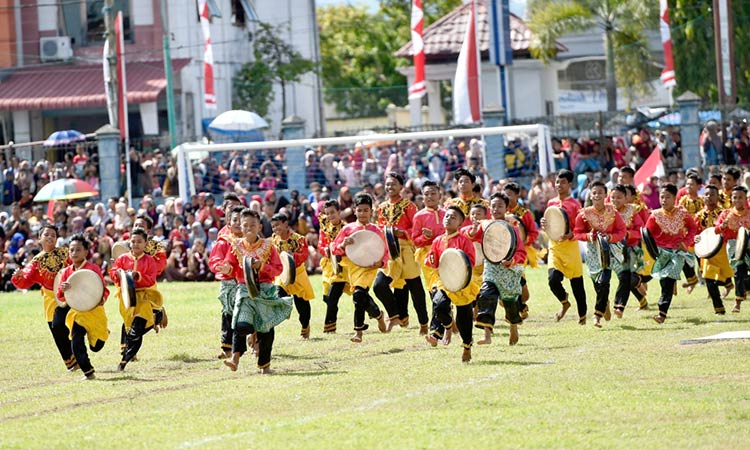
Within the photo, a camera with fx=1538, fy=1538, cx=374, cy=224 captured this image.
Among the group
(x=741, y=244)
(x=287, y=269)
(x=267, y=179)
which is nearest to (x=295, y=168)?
(x=267, y=179)

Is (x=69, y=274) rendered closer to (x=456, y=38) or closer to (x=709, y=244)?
(x=709, y=244)

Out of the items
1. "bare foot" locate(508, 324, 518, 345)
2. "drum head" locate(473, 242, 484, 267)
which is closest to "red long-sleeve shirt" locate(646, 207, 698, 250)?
"bare foot" locate(508, 324, 518, 345)

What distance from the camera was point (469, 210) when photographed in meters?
16.2

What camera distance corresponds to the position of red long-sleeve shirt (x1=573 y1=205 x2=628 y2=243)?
16.3m

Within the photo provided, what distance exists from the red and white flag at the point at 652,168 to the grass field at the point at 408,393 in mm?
8835

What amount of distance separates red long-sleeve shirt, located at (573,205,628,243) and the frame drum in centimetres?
446

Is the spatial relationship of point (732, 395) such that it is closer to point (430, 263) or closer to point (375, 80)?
point (430, 263)

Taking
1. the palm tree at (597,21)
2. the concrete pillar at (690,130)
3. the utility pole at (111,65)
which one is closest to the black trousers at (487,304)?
the concrete pillar at (690,130)

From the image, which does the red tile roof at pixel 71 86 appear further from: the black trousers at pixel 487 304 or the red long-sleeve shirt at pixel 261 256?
the red long-sleeve shirt at pixel 261 256

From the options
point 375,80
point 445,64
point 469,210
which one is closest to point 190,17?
point 445,64

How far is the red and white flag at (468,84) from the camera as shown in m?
30.5

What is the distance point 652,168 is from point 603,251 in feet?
33.9

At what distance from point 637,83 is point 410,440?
37.7 meters

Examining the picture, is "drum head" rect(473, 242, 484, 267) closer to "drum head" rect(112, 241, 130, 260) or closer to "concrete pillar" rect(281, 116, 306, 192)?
"drum head" rect(112, 241, 130, 260)
